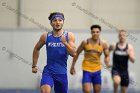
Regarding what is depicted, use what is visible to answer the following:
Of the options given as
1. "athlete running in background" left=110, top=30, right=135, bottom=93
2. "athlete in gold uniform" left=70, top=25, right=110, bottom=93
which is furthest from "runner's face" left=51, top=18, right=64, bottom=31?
"athlete running in background" left=110, top=30, right=135, bottom=93

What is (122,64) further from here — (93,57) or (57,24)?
(57,24)

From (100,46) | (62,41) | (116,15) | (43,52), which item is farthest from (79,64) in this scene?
(62,41)

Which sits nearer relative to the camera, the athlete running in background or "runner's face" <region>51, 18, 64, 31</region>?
"runner's face" <region>51, 18, 64, 31</region>

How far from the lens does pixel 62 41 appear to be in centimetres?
912

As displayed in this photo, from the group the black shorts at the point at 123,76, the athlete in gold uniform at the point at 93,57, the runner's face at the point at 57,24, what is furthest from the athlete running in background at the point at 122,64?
the runner's face at the point at 57,24

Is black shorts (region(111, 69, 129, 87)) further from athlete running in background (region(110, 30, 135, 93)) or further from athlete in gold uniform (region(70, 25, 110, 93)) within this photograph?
athlete in gold uniform (region(70, 25, 110, 93))

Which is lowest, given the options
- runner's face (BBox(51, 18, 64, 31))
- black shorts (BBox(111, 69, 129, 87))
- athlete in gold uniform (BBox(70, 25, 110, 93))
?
black shorts (BBox(111, 69, 129, 87))

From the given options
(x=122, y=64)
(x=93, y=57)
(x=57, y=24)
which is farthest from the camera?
(x=122, y=64)

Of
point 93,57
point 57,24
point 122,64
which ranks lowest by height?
point 122,64

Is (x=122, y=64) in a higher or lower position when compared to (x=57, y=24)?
lower

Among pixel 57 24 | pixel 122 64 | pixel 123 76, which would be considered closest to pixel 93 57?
pixel 122 64

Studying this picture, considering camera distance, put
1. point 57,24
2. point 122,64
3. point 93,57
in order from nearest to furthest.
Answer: point 57,24 → point 93,57 → point 122,64

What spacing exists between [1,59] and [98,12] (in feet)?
14.4

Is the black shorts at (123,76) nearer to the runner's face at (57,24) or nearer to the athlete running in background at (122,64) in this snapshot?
the athlete running in background at (122,64)
